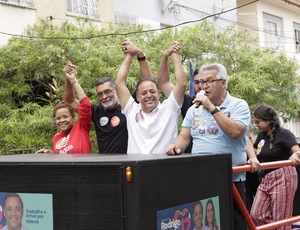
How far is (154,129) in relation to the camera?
4598mm

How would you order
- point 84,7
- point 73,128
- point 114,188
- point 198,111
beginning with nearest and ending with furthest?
point 114,188
point 198,111
point 73,128
point 84,7

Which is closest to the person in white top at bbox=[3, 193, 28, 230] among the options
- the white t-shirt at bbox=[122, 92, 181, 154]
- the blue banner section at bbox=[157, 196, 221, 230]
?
the blue banner section at bbox=[157, 196, 221, 230]

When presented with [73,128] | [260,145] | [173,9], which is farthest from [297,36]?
[73,128]

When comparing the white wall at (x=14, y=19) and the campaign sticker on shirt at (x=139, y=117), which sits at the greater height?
the white wall at (x=14, y=19)

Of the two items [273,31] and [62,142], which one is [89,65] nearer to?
[62,142]

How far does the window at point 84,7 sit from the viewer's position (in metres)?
14.9

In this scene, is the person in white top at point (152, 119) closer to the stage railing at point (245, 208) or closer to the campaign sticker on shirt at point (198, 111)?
the campaign sticker on shirt at point (198, 111)

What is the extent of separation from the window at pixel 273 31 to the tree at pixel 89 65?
11131 mm

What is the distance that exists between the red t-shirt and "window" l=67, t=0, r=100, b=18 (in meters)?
9.93

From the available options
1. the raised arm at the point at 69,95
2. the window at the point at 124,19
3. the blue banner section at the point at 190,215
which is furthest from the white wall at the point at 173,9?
the blue banner section at the point at 190,215

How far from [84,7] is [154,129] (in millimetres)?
10967

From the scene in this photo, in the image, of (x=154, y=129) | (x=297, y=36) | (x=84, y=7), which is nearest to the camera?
(x=154, y=129)

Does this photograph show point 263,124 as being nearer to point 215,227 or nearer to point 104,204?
point 215,227

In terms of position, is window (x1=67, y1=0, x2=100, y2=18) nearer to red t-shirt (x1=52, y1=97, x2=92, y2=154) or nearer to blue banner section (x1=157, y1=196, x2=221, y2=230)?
red t-shirt (x1=52, y1=97, x2=92, y2=154)
